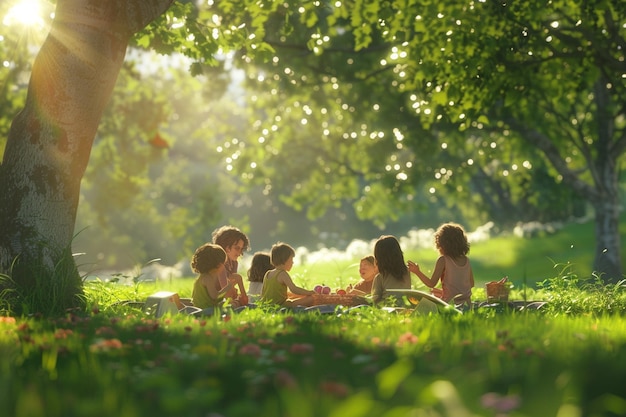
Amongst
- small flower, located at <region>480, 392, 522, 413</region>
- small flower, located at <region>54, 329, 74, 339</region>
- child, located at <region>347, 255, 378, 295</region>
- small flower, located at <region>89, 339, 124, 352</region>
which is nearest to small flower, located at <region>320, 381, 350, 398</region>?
small flower, located at <region>480, 392, 522, 413</region>

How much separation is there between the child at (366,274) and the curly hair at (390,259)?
48.4 inches

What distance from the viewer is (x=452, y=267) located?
1088 cm

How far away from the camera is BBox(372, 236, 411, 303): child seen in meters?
10.8

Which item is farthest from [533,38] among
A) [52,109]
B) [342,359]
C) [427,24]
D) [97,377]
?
[97,377]

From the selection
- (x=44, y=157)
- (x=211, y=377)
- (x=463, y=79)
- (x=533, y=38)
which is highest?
(x=533, y=38)

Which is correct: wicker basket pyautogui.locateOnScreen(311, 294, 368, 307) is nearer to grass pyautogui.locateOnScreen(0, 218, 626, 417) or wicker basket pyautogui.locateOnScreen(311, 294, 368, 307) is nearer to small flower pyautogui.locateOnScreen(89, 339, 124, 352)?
grass pyautogui.locateOnScreen(0, 218, 626, 417)

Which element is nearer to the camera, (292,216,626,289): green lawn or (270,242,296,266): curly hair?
(270,242,296,266): curly hair

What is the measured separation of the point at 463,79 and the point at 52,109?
6.44 m

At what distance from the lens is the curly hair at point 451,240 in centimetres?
1080

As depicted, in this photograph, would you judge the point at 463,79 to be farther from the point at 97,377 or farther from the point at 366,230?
the point at 366,230

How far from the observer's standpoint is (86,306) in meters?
9.84

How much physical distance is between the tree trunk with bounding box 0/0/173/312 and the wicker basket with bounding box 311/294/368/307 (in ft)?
10.1

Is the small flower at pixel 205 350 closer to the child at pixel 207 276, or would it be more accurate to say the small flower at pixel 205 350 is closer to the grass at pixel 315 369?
the grass at pixel 315 369

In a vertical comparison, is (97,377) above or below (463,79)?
below
